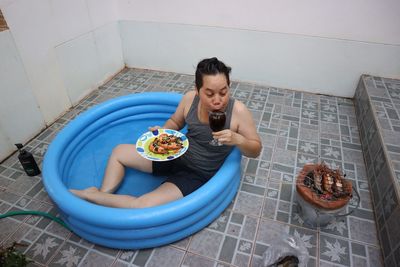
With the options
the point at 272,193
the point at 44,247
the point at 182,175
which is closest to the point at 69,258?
the point at 44,247

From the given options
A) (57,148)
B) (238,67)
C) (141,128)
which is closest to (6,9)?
(57,148)

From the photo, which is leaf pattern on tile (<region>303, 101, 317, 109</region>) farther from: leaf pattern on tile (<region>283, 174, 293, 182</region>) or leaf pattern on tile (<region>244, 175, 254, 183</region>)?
leaf pattern on tile (<region>244, 175, 254, 183</region>)

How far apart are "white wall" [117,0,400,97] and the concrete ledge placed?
346 millimetres

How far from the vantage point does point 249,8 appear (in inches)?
135

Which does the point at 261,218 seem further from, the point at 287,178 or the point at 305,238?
the point at 287,178

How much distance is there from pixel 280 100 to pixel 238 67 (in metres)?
0.77

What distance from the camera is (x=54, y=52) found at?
3.08 metres

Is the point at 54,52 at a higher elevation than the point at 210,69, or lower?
lower

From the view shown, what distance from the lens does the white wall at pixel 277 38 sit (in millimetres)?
3129

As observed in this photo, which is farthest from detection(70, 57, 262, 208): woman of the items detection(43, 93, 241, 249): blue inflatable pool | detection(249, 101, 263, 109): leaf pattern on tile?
detection(249, 101, 263, 109): leaf pattern on tile

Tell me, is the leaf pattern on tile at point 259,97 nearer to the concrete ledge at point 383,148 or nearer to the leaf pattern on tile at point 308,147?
the leaf pattern on tile at point 308,147

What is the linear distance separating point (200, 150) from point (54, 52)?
2.16 m

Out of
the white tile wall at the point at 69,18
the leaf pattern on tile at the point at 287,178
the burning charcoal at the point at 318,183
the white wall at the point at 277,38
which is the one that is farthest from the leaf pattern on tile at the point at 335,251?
the white tile wall at the point at 69,18

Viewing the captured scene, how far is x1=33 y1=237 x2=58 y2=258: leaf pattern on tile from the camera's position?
6.17 feet
